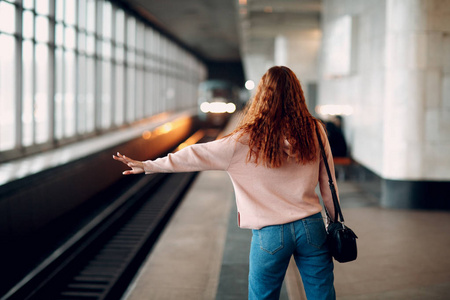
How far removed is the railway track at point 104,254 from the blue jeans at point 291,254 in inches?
158

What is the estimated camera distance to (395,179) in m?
7.35

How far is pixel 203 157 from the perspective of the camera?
86.0 inches

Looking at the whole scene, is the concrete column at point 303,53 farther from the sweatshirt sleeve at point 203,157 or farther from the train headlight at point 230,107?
the sweatshirt sleeve at point 203,157

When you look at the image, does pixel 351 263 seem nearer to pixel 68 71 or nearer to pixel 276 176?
pixel 276 176

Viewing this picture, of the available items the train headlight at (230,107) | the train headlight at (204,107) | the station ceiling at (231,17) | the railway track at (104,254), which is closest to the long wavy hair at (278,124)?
the railway track at (104,254)

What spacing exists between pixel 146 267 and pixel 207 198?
16.5ft

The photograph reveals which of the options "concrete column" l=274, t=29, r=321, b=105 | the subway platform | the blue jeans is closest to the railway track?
the subway platform

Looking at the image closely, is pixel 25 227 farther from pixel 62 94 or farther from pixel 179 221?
pixel 62 94

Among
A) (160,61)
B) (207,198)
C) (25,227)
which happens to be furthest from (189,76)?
(25,227)

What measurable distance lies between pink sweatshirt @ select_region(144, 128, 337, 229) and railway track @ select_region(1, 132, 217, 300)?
160 inches

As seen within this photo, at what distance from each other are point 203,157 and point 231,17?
22494 millimetres

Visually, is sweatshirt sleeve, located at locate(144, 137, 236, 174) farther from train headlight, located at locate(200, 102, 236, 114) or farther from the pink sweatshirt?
train headlight, located at locate(200, 102, 236, 114)

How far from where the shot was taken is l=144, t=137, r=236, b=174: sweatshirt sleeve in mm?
2158

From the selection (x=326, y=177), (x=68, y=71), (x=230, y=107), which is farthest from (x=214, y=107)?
(x=326, y=177)
